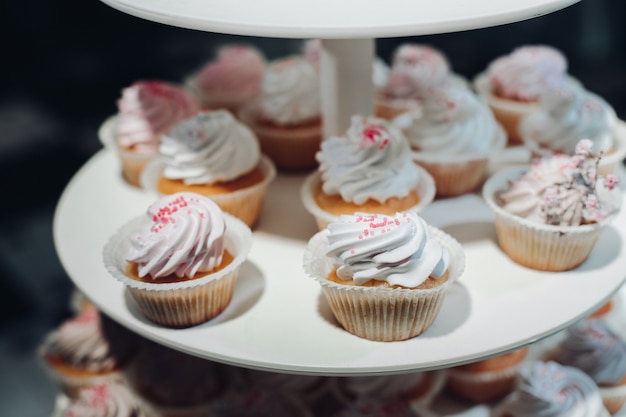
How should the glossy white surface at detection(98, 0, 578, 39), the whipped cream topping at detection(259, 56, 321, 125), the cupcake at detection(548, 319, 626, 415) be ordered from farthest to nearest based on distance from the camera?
the whipped cream topping at detection(259, 56, 321, 125) < the cupcake at detection(548, 319, 626, 415) < the glossy white surface at detection(98, 0, 578, 39)

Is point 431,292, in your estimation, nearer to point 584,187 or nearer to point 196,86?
point 584,187

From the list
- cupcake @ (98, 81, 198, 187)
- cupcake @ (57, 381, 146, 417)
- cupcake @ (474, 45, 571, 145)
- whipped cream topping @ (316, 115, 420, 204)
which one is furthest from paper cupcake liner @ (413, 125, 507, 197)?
cupcake @ (57, 381, 146, 417)

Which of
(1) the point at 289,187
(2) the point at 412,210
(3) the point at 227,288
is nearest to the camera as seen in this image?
(3) the point at 227,288

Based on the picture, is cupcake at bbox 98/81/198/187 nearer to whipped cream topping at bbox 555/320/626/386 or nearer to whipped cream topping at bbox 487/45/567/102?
whipped cream topping at bbox 487/45/567/102

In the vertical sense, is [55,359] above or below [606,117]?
below

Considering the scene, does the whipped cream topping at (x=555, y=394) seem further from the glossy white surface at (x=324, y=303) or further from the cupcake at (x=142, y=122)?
the cupcake at (x=142, y=122)

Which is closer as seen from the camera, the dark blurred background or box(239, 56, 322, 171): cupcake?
box(239, 56, 322, 171): cupcake

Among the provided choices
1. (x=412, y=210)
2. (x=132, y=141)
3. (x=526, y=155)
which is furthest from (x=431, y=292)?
(x=132, y=141)
